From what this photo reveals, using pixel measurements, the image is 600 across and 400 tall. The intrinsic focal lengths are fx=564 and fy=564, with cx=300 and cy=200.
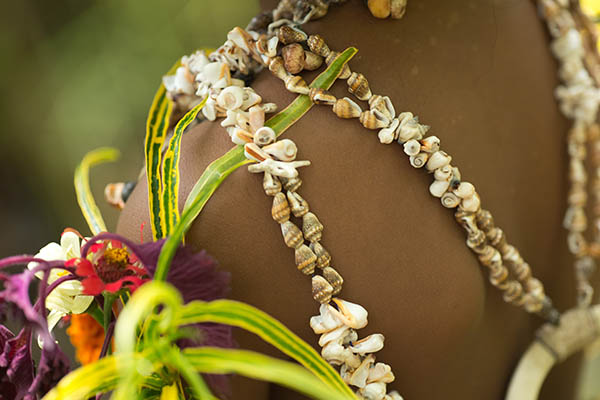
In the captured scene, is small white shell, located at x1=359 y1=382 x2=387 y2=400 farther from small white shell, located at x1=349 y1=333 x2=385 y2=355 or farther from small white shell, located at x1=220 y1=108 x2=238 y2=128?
small white shell, located at x1=220 y1=108 x2=238 y2=128

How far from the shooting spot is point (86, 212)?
523mm

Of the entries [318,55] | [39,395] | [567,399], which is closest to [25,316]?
[39,395]

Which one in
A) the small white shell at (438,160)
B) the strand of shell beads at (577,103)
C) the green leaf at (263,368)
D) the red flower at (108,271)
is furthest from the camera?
the strand of shell beads at (577,103)

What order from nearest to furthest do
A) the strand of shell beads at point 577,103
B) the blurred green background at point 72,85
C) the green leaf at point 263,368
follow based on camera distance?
the green leaf at point 263,368 → the strand of shell beads at point 577,103 → the blurred green background at point 72,85

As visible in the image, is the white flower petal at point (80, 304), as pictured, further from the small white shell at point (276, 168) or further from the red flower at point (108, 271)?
the small white shell at point (276, 168)

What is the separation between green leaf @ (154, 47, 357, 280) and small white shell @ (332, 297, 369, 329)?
134mm

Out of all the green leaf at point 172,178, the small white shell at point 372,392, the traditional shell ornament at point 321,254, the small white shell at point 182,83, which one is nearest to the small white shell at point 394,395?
the small white shell at point 372,392

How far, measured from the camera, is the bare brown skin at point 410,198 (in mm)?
460

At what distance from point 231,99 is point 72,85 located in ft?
2.16

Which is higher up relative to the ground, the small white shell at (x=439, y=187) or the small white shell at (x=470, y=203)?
the small white shell at (x=439, y=187)

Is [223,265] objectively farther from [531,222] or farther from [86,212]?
[531,222]

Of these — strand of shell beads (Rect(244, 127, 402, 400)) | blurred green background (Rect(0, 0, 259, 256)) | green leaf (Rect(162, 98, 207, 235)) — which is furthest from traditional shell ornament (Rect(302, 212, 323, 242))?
blurred green background (Rect(0, 0, 259, 256))

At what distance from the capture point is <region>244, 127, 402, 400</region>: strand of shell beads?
444 mm

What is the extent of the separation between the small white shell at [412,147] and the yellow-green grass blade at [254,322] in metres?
0.20
